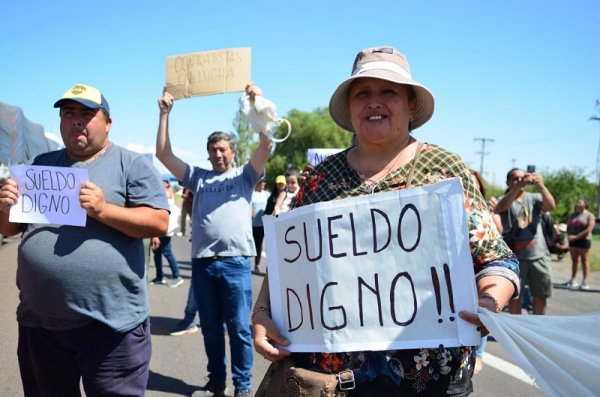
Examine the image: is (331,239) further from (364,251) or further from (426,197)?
(426,197)

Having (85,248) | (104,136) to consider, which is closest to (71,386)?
(85,248)

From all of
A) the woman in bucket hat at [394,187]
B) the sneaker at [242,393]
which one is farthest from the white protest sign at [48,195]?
the sneaker at [242,393]

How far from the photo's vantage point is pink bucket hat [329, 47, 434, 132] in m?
1.81

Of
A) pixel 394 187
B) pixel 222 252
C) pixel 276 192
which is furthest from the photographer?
pixel 276 192

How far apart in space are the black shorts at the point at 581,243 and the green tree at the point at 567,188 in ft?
71.3

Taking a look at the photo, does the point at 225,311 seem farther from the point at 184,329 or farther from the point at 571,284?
the point at 571,284

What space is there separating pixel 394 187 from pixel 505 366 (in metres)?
4.21

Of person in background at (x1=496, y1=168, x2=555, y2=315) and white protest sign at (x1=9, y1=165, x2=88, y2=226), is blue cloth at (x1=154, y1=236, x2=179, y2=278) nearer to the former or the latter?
person in background at (x1=496, y1=168, x2=555, y2=315)

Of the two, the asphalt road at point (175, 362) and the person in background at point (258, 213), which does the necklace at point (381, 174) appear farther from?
the person in background at point (258, 213)

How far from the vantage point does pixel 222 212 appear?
13.9 feet

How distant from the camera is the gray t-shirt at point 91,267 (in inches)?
97.9

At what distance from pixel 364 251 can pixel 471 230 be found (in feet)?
1.13

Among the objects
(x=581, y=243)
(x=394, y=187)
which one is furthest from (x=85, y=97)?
(x=581, y=243)

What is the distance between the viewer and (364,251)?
5.66ft
